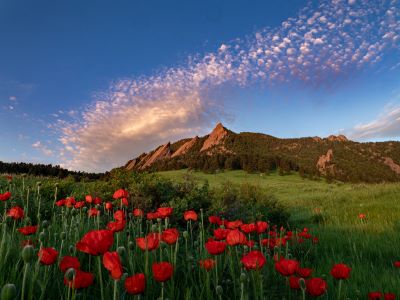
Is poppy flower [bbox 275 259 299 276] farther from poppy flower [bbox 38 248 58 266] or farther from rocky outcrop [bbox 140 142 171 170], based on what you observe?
rocky outcrop [bbox 140 142 171 170]

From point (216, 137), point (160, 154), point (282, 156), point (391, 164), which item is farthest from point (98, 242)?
point (160, 154)

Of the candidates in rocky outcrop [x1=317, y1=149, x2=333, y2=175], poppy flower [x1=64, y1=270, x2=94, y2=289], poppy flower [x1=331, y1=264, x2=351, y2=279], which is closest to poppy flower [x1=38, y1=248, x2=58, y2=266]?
poppy flower [x1=64, y1=270, x2=94, y2=289]

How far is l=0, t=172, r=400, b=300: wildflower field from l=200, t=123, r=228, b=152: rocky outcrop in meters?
71.7

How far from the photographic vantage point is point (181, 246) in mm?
4375

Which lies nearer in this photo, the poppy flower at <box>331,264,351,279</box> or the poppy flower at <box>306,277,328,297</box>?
the poppy flower at <box>306,277,328,297</box>

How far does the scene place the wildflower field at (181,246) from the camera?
2.00m

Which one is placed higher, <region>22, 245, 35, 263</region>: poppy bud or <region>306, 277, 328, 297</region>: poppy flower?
<region>22, 245, 35, 263</region>: poppy bud

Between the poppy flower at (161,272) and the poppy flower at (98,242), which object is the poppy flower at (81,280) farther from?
the poppy flower at (161,272)

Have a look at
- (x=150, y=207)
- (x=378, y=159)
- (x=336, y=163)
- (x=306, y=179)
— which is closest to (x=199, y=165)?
(x=306, y=179)

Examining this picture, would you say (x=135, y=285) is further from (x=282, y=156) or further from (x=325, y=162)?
(x=282, y=156)

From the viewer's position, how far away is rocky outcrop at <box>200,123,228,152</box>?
8541 cm

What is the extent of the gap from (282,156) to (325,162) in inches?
381

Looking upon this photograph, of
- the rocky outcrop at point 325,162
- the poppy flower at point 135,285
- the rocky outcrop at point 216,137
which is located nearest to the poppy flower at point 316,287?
the poppy flower at point 135,285

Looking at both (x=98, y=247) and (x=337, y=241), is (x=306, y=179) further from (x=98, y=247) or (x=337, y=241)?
(x=98, y=247)
